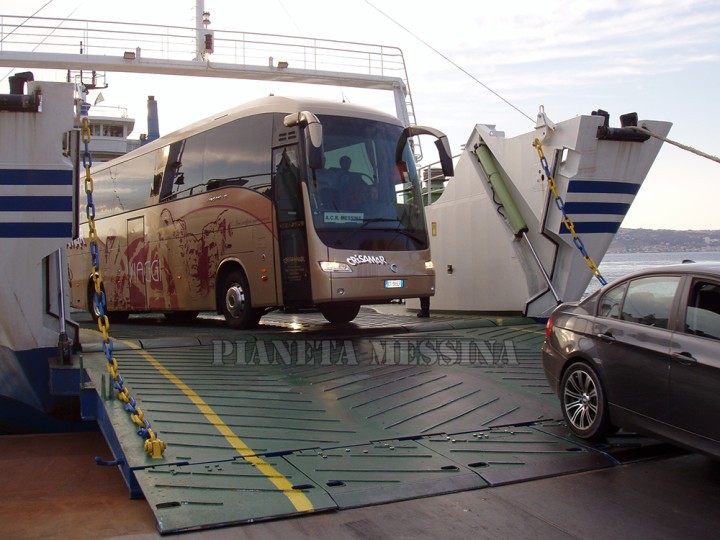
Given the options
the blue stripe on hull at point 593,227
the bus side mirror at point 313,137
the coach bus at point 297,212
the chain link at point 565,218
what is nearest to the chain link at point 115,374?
the bus side mirror at point 313,137

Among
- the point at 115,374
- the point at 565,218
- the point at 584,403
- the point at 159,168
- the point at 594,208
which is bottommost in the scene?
the point at 584,403

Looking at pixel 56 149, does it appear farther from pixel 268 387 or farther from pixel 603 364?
pixel 603 364

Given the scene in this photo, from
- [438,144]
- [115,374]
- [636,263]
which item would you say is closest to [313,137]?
[438,144]

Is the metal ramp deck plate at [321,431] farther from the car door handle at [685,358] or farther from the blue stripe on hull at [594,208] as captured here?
the blue stripe on hull at [594,208]

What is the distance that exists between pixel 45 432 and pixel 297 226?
4.06 meters

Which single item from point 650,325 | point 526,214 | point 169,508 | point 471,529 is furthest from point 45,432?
point 526,214

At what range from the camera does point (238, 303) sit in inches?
455

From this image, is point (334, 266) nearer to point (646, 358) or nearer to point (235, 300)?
point (235, 300)

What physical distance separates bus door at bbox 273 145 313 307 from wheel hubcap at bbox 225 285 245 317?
1.26 m

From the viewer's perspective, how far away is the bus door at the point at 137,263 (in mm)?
14586

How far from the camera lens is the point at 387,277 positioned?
10492 millimetres

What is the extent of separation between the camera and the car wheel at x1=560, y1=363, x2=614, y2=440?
588 cm

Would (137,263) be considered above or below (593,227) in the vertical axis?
below

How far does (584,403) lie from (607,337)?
0.60 m
